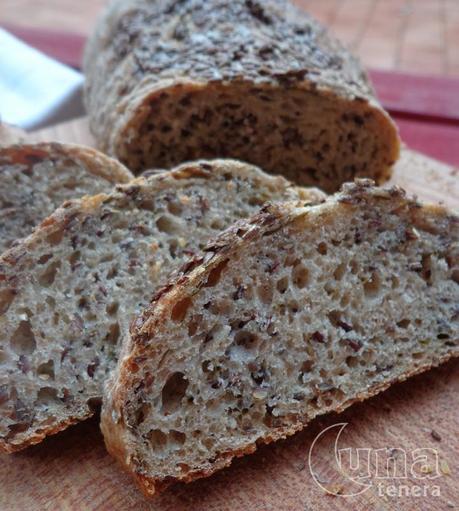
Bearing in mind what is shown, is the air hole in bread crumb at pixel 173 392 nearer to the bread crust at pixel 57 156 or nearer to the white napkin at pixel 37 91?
the bread crust at pixel 57 156

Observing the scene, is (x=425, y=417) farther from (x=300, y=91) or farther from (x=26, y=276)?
(x=300, y=91)

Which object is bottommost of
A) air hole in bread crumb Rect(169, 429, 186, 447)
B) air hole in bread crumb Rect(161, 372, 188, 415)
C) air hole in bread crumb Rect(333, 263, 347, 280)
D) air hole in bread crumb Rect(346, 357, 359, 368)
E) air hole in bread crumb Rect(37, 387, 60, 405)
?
air hole in bread crumb Rect(37, 387, 60, 405)

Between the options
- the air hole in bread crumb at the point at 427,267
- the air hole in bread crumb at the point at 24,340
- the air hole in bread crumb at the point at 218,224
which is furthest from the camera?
the air hole in bread crumb at the point at 218,224

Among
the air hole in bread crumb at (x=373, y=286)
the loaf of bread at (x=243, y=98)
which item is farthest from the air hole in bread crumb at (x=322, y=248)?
the loaf of bread at (x=243, y=98)

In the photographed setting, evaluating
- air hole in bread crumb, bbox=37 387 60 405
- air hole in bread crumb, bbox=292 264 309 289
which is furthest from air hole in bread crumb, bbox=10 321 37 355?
air hole in bread crumb, bbox=292 264 309 289

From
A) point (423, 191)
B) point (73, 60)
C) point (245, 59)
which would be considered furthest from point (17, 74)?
point (423, 191)

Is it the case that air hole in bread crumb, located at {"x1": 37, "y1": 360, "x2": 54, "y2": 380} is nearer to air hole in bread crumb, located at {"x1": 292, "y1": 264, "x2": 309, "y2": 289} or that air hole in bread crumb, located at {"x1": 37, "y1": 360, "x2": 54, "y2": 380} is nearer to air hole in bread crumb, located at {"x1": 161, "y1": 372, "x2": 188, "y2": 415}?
air hole in bread crumb, located at {"x1": 161, "y1": 372, "x2": 188, "y2": 415}

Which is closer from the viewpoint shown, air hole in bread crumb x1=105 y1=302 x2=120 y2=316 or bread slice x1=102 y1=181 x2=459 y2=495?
bread slice x1=102 y1=181 x2=459 y2=495
